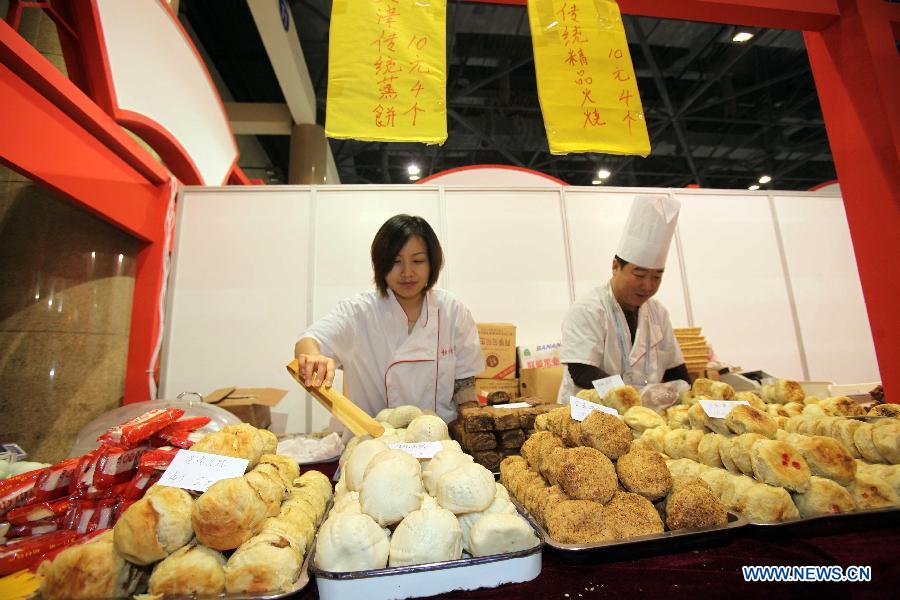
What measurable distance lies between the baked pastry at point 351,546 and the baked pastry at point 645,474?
2.05 ft

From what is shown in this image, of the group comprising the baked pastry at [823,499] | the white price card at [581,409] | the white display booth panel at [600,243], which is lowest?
the baked pastry at [823,499]

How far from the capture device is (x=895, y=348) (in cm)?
223

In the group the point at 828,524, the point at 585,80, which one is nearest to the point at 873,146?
the point at 585,80

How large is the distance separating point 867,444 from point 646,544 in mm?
856

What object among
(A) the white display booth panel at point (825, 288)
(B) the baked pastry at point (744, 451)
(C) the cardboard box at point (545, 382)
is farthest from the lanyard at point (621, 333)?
(A) the white display booth panel at point (825, 288)

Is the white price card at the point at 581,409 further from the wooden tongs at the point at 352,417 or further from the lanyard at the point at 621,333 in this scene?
the lanyard at the point at 621,333

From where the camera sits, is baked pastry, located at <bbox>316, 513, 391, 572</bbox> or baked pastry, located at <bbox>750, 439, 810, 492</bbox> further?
baked pastry, located at <bbox>750, 439, 810, 492</bbox>

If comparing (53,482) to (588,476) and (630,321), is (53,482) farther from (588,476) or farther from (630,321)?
(630,321)

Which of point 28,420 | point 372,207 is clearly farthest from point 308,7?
point 28,420

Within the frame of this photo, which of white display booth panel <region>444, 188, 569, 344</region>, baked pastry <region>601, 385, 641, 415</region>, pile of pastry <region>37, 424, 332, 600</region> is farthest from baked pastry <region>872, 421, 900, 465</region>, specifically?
white display booth panel <region>444, 188, 569, 344</region>

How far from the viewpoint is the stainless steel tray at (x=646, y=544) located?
84 centimetres

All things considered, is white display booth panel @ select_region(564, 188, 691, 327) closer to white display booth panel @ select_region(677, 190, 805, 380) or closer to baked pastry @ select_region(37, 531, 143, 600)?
white display booth panel @ select_region(677, 190, 805, 380)

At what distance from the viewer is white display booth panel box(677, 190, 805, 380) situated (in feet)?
14.2

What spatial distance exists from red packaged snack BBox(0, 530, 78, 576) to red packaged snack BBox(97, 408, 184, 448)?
22 centimetres
